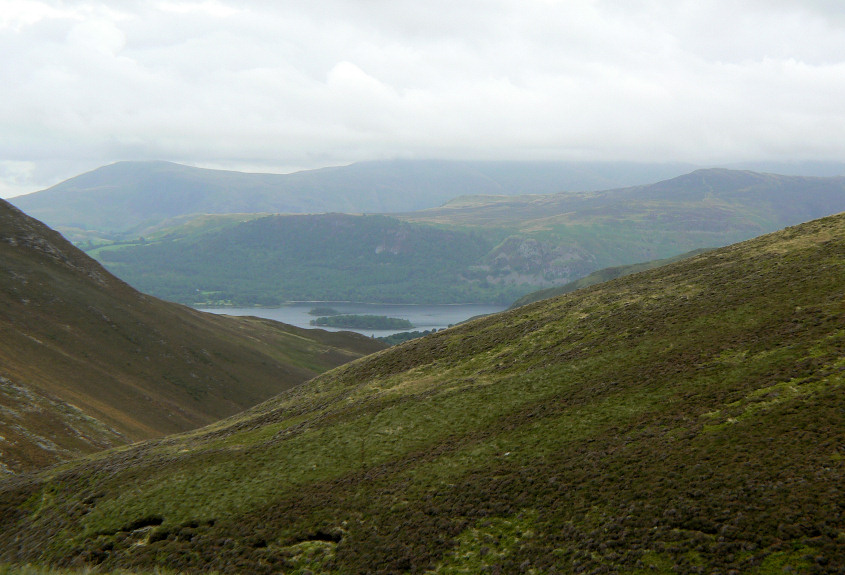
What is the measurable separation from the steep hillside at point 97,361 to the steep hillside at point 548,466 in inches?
648

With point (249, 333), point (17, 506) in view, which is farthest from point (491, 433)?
point (249, 333)

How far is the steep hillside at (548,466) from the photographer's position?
28047mm

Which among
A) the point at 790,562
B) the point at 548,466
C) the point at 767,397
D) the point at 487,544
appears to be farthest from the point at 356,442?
the point at 790,562

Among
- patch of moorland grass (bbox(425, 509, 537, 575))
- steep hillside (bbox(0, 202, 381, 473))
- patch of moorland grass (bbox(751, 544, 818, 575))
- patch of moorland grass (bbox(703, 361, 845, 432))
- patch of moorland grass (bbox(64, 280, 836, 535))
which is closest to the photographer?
patch of moorland grass (bbox(751, 544, 818, 575))

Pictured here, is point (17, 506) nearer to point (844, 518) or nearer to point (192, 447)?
point (192, 447)

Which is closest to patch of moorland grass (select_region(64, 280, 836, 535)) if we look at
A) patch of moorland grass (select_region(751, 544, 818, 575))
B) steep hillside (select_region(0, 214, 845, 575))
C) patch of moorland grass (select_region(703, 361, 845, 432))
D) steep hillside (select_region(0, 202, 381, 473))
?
steep hillside (select_region(0, 214, 845, 575))

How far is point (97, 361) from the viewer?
105m

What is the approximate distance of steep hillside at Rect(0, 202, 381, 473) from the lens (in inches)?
2899

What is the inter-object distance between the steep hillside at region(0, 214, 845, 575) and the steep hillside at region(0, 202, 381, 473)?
16.4 metres

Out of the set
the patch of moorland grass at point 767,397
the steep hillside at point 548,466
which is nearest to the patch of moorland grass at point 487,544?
the steep hillside at point 548,466

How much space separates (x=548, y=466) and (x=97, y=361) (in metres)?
94.5

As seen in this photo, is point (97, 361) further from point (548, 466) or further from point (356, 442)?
point (548, 466)

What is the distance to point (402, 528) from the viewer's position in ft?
113

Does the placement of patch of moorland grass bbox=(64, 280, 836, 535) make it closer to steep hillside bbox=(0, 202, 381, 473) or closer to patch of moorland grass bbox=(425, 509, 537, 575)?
patch of moorland grass bbox=(425, 509, 537, 575)
